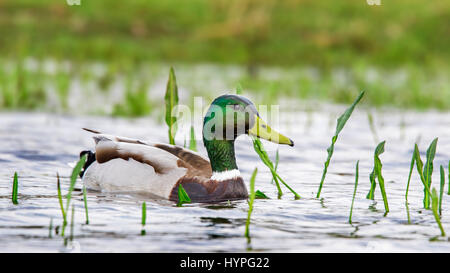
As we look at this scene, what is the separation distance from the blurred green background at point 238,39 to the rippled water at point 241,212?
5777mm

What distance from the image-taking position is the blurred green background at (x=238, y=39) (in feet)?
56.2

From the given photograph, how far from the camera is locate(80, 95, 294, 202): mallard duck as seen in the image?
6379 mm

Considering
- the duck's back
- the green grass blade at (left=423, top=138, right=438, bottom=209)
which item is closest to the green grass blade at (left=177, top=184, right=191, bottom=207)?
the duck's back

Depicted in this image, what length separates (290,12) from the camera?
2275 cm

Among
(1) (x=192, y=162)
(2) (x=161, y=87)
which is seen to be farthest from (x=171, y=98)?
(2) (x=161, y=87)

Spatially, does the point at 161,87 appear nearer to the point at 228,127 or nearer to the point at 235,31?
the point at 235,31

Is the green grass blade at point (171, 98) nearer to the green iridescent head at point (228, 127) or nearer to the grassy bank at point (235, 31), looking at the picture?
the green iridescent head at point (228, 127)

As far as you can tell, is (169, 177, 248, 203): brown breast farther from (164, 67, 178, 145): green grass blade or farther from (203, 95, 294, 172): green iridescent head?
(164, 67, 178, 145): green grass blade

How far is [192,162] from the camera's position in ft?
21.9

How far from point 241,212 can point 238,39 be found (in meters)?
15.5

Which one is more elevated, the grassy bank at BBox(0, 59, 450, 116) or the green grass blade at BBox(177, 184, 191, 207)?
the grassy bank at BBox(0, 59, 450, 116)

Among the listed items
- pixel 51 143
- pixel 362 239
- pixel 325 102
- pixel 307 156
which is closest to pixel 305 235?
pixel 362 239

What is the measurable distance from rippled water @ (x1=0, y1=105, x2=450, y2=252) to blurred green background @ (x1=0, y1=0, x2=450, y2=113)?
19.0 ft

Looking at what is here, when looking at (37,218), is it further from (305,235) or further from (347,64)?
(347,64)
